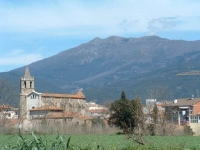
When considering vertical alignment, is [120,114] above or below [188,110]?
below

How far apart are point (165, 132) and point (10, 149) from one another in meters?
54.2

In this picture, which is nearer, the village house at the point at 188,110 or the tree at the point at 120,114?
the tree at the point at 120,114

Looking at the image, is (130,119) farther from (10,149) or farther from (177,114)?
(10,149)

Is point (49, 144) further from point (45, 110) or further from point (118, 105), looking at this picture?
→ point (45, 110)

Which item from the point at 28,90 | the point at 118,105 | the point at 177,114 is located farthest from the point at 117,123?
the point at 28,90

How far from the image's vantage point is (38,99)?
453 ft

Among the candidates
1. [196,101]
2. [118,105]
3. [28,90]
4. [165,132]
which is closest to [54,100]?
[28,90]

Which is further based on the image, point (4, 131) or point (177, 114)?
point (177, 114)

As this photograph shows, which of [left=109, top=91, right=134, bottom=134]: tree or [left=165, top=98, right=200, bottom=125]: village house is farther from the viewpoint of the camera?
[left=165, top=98, right=200, bottom=125]: village house

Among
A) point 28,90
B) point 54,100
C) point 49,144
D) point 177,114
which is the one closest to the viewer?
point 49,144

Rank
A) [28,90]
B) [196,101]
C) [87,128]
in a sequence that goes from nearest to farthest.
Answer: [87,128]
[196,101]
[28,90]

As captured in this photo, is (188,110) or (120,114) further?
(188,110)

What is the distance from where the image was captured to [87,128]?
6681cm

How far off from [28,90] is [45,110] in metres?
34.5
